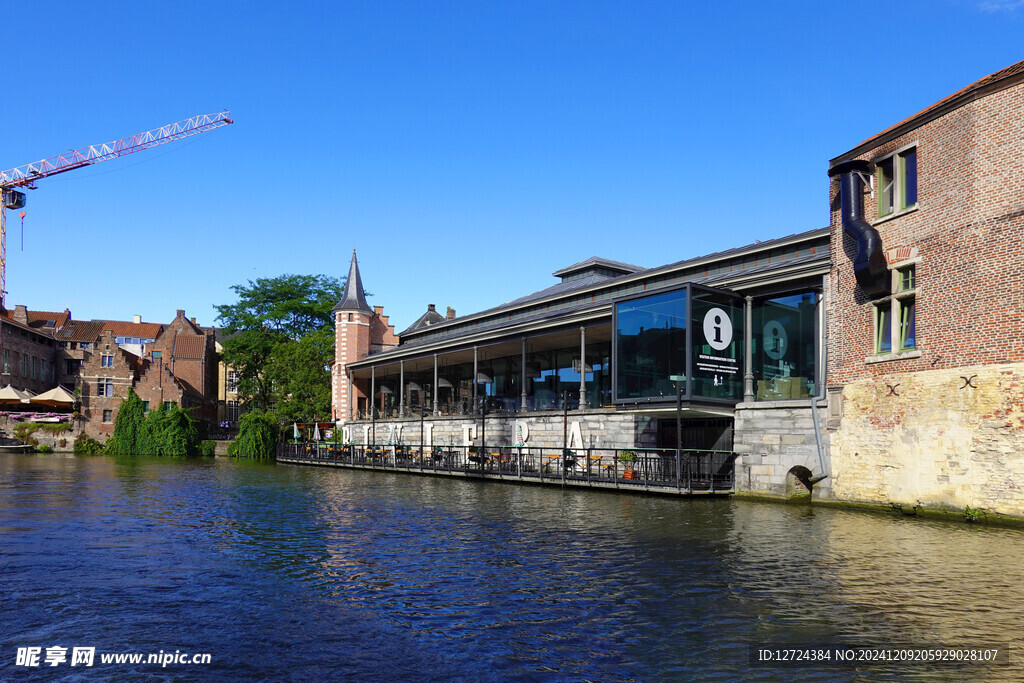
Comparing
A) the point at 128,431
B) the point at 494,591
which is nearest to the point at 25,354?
the point at 128,431

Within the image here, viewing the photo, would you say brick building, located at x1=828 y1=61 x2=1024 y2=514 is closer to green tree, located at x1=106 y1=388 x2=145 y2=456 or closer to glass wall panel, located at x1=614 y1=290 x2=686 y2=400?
glass wall panel, located at x1=614 y1=290 x2=686 y2=400

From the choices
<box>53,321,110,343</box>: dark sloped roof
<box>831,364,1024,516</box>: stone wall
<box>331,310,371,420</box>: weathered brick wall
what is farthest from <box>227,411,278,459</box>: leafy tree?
<box>831,364,1024,516</box>: stone wall

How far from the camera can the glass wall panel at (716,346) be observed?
87.1 feet

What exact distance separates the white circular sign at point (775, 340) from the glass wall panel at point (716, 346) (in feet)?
2.84

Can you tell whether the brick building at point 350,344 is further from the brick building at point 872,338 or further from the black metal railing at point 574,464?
the brick building at point 872,338

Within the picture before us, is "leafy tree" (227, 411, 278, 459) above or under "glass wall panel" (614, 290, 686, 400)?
under

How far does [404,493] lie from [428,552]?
13354mm

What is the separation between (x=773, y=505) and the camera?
23000 mm

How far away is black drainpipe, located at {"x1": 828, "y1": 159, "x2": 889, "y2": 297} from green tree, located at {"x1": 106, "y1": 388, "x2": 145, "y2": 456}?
57.3 meters

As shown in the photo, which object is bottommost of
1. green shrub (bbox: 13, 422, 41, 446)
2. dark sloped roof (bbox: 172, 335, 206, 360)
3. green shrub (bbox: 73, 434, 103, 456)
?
green shrub (bbox: 73, 434, 103, 456)

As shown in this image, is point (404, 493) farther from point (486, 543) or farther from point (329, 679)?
point (329, 679)

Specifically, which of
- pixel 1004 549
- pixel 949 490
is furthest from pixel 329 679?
pixel 949 490

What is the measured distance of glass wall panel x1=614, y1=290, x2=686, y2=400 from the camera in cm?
2702

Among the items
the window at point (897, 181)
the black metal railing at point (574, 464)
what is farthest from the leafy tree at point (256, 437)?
the window at point (897, 181)
